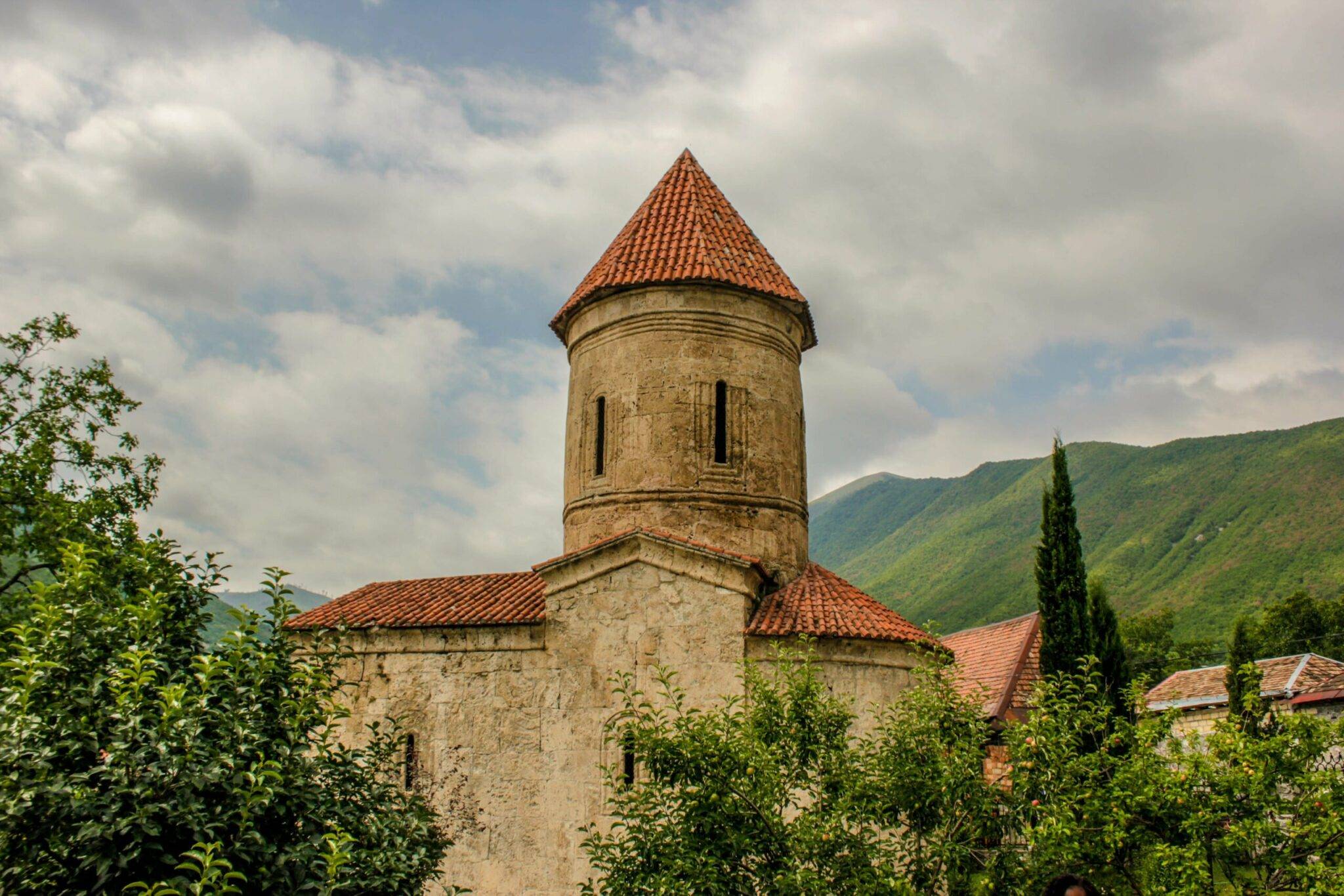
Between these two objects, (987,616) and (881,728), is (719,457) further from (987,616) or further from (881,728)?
(987,616)

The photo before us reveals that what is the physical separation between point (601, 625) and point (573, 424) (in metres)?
3.15

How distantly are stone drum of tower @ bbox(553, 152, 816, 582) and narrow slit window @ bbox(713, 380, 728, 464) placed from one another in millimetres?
16

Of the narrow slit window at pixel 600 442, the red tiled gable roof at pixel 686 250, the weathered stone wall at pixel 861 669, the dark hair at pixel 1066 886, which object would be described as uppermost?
the red tiled gable roof at pixel 686 250

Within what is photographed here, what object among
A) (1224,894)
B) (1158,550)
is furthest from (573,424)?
(1158,550)

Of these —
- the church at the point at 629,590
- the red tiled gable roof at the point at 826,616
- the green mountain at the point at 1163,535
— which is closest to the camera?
the red tiled gable roof at the point at 826,616

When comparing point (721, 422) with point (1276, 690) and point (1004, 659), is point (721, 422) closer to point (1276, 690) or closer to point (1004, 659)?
point (1004, 659)

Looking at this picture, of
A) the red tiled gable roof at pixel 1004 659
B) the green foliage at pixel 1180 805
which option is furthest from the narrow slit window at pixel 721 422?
the red tiled gable roof at pixel 1004 659

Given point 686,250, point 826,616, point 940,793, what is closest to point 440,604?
point 826,616

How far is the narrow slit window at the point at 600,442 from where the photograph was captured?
37.4ft

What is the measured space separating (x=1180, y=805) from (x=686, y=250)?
8399mm

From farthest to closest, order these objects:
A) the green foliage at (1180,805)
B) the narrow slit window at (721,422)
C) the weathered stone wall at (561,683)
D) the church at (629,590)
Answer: the narrow slit window at (721,422) < the church at (629,590) < the weathered stone wall at (561,683) < the green foliage at (1180,805)

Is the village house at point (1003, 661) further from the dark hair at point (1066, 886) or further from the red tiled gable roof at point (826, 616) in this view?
the dark hair at point (1066, 886)

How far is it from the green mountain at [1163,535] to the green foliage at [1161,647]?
167 inches

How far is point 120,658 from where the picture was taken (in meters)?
4.73
